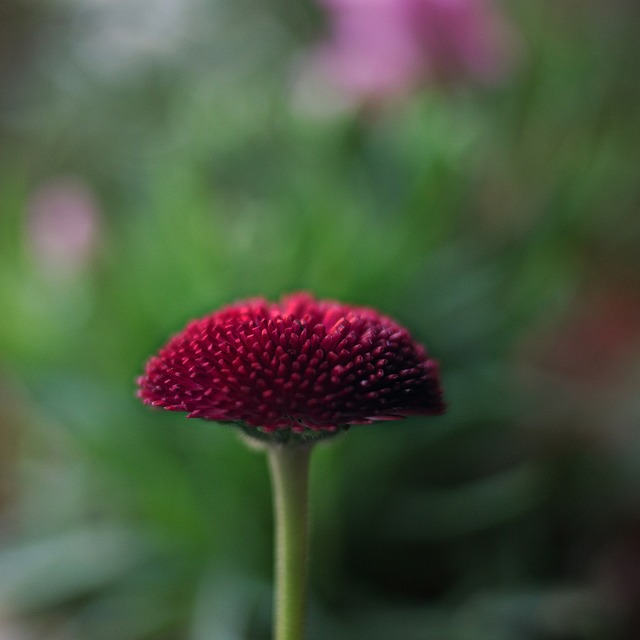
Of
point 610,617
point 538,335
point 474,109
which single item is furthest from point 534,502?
Result: point 474,109

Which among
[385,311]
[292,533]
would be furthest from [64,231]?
[292,533]

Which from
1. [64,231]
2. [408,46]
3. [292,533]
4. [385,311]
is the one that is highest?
[408,46]

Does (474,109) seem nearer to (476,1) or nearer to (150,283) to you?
(476,1)

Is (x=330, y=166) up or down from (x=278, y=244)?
up

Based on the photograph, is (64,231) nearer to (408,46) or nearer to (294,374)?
(408,46)

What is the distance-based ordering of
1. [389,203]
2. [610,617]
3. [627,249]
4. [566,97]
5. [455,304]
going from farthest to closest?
[627,249], [566,97], [389,203], [455,304], [610,617]

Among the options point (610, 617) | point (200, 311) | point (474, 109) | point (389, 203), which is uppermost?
point (474, 109)

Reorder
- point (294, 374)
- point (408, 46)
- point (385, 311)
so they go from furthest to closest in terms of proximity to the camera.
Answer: point (408, 46), point (385, 311), point (294, 374)

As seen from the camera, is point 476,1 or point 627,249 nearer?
point 476,1
